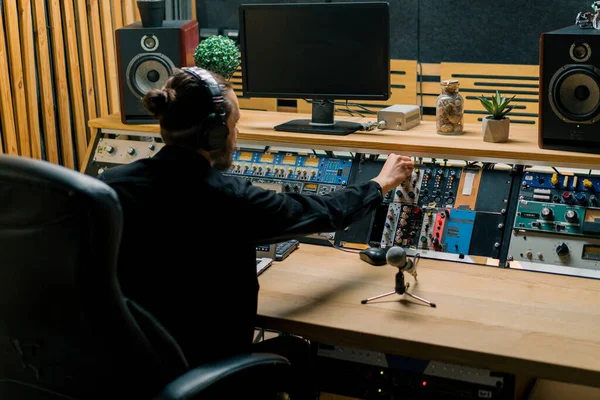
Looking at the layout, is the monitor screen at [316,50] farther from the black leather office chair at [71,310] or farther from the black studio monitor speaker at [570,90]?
the black leather office chair at [71,310]

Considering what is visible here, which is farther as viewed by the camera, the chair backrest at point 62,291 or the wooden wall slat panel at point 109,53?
the wooden wall slat panel at point 109,53

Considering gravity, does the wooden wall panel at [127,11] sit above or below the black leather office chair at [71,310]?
above

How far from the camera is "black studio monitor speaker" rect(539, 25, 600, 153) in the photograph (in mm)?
2287

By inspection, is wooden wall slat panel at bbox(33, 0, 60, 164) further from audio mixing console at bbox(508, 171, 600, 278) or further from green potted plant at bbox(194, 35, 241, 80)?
audio mixing console at bbox(508, 171, 600, 278)

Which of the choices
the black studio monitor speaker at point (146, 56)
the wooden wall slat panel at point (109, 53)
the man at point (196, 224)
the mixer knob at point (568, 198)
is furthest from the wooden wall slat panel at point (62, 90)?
the mixer knob at point (568, 198)

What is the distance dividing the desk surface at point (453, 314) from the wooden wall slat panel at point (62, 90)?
161cm

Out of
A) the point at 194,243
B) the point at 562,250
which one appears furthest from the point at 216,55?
the point at 562,250

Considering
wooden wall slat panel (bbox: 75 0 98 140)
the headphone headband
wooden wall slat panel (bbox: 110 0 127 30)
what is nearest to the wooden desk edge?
the headphone headband

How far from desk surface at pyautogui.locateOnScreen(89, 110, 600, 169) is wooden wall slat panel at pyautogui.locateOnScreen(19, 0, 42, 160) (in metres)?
0.68

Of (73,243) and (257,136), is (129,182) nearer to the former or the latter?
(73,243)

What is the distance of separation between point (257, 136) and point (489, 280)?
0.95m

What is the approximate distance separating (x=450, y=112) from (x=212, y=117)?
1029 mm

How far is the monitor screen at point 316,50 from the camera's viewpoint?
2.65 meters

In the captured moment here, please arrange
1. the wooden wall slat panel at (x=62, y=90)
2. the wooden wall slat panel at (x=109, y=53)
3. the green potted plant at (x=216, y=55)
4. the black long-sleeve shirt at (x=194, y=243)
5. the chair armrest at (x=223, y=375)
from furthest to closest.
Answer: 1. the wooden wall slat panel at (x=109, y=53)
2. the wooden wall slat panel at (x=62, y=90)
3. the green potted plant at (x=216, y=55)
4. the black long-sleeve shirt at (x=194, y=243)
5. the chair armrest at (x=223, y=375)
